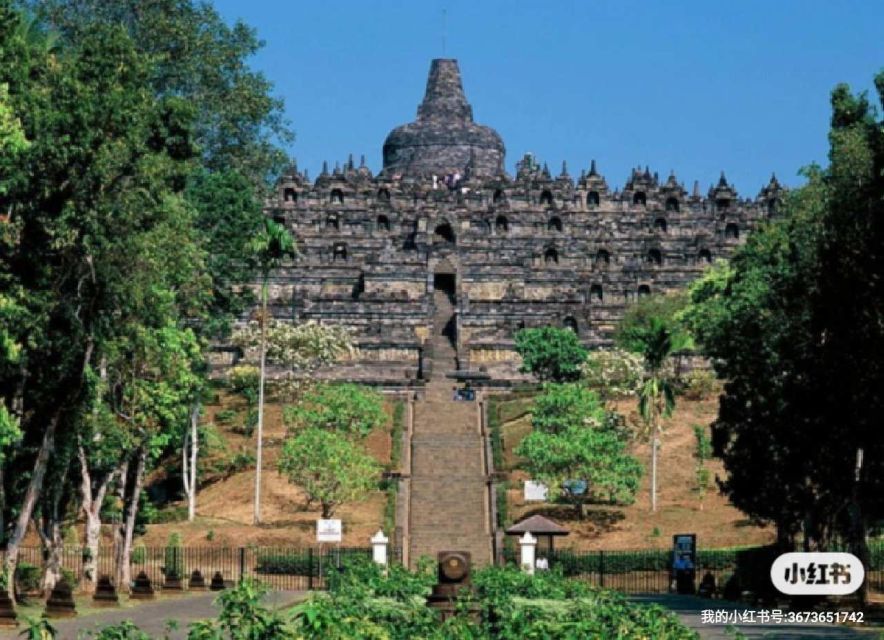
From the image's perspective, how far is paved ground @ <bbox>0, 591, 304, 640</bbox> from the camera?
3528cm

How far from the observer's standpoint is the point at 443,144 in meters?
142

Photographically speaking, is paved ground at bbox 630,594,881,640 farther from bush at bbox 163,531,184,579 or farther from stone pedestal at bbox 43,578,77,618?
bush at bbox 163,531,184,579

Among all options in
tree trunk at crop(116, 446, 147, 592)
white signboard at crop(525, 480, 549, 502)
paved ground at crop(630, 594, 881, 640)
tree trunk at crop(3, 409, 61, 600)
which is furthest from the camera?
white signboard at crop(525, 480, 549, 502)

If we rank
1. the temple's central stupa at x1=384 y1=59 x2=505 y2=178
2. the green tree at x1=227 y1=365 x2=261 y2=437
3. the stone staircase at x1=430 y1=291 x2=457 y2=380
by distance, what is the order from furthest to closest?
the temple's central stupa at x1=384 y1=59 x2=505 y2=178, the stone staircase at x1=430 y1=291 x2=457 y2=380, the green tree at x1=227 y1=365 x2=261 y2=437

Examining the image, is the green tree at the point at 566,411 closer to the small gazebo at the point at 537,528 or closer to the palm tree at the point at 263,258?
the palm tree at the point at 263,258

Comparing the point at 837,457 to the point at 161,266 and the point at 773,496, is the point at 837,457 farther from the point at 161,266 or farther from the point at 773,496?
the point at 161,266

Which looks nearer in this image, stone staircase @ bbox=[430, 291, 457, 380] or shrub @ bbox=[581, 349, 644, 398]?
shrub @ bbox=[581, 349, 644, 398]

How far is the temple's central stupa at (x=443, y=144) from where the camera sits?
461ft

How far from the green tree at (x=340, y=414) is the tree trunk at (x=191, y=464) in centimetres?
382

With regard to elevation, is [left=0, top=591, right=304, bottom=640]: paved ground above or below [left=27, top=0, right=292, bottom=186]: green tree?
below

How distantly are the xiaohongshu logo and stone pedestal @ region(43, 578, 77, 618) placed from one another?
14756mm

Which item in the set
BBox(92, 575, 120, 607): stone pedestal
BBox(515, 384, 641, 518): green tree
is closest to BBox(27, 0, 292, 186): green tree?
BBox(515, 384, 641, 518): green tree

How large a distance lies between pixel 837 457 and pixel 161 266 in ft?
56.0

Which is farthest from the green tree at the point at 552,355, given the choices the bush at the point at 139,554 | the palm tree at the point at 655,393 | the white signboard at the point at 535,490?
the bush at the point at 139,554
